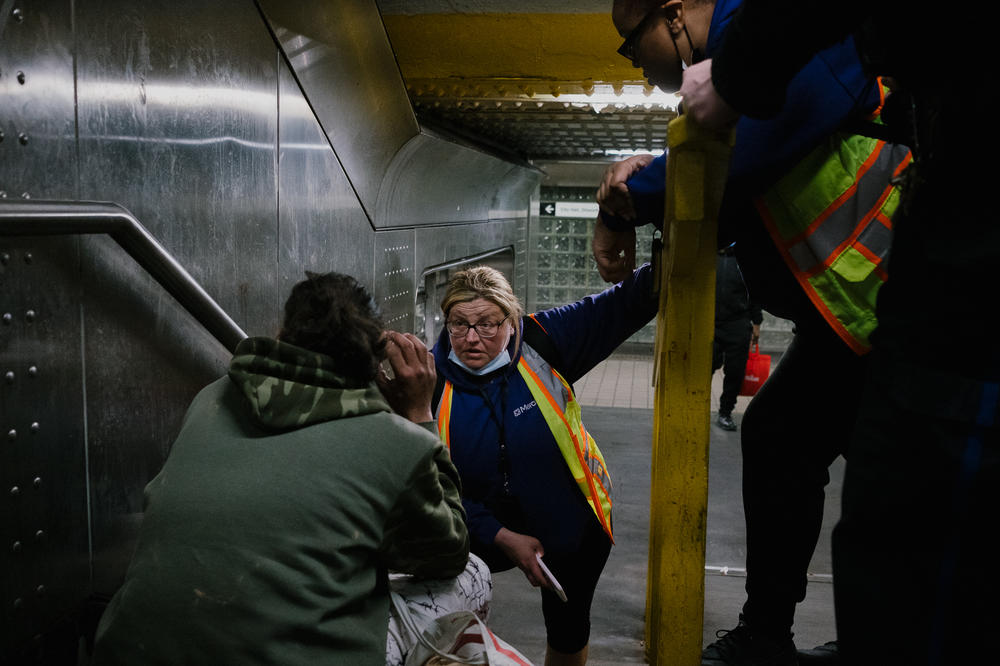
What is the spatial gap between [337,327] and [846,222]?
0.91 metres

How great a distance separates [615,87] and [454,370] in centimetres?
239

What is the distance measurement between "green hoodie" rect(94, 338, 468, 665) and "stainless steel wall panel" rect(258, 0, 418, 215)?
1.66 m

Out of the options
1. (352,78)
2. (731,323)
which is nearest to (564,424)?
(352,78)

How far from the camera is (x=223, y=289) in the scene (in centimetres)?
246

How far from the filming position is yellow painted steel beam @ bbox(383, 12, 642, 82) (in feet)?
13.6

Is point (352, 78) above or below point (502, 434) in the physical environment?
above

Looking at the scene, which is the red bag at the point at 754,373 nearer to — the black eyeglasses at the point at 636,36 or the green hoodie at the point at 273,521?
the black eyeglasses at the point at 636,36

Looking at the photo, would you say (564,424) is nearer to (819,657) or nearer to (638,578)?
(819,657)

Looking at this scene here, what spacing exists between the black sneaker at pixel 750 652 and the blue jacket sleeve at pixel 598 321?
0.98m

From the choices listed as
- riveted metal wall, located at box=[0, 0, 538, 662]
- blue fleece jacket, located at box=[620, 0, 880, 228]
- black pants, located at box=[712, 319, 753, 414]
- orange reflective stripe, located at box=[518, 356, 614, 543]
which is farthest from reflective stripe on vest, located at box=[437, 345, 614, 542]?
black pants, located at box=[712, 319, 753, 414]

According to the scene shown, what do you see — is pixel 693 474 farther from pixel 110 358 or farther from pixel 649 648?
pixel 110 358

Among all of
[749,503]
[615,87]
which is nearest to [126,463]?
[749,503]

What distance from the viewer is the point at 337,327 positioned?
1.56m

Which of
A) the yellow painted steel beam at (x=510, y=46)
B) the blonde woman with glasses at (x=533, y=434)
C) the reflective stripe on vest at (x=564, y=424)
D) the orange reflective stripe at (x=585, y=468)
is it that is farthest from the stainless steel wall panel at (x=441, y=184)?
the orange reflective stripe at (x=585, y=468)
